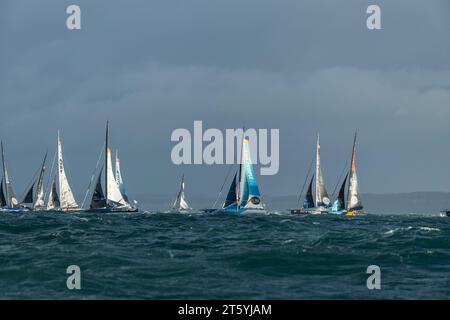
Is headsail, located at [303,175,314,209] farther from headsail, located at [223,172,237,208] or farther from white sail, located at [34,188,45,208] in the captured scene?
white sail, located at [34,188,45,208]

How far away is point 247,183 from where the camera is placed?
117312 mm

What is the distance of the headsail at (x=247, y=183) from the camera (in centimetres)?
11600

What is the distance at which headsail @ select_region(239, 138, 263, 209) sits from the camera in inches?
4567

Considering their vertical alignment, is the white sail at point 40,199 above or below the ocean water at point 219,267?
below

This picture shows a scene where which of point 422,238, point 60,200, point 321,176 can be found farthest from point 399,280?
point 321,176

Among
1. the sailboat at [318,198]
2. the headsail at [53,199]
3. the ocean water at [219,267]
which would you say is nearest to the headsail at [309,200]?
the sailboat at [318,198]

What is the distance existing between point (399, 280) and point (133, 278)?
10845 mm

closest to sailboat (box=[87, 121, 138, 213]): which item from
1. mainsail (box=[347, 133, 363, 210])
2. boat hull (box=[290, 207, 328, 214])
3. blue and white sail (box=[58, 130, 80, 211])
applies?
blue and white sail (box=[58, 130, 80, 211])

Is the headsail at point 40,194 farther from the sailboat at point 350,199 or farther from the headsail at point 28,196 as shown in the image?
the sailboat at point 350,199

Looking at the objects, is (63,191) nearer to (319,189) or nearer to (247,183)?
(247,183)

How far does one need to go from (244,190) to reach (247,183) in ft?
4.59
